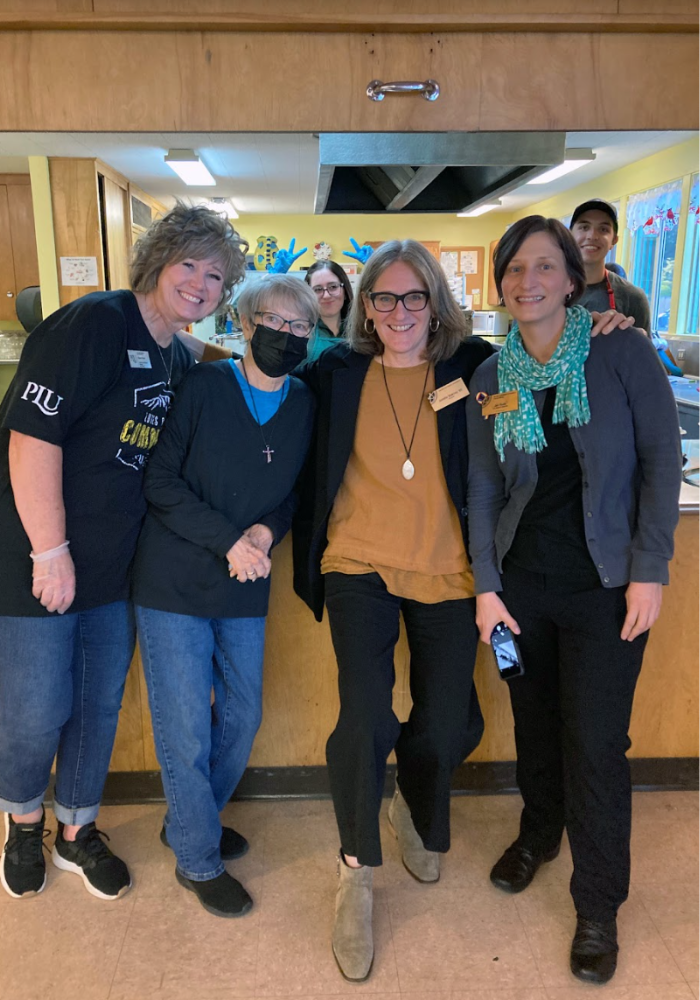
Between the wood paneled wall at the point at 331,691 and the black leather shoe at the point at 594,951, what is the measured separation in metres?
0.62

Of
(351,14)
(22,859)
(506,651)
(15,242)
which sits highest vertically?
(351,14)

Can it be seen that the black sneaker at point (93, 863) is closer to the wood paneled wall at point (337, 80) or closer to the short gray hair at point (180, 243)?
the short gray hair at point (180, 243)

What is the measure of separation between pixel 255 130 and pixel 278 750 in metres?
1.73

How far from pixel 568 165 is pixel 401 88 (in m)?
0.67

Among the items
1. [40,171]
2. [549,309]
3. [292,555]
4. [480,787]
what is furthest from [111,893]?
[40,171]

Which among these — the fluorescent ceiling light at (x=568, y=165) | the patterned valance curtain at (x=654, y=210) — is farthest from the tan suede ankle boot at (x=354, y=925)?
the patterned valance curtain at (x=654, y=210)

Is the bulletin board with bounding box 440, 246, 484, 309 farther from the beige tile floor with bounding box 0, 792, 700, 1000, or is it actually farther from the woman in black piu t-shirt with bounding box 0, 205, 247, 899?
the beige tile floor with bounding box 0, 792, 700, 1000

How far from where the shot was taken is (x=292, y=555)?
6.23 feet

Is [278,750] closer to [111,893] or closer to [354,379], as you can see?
[111,893]

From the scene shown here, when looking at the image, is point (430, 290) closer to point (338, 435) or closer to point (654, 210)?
point (338, 435)

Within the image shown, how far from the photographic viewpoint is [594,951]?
59.1 inches

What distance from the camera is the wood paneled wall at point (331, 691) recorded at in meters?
1.99

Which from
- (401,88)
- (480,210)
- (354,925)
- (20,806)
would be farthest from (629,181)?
(20,806)

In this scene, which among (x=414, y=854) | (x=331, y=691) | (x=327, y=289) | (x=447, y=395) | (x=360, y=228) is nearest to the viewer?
(x=447, y=395)
